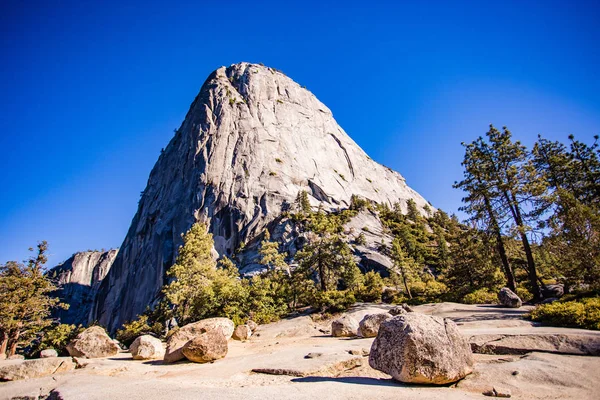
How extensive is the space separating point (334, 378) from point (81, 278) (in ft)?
398

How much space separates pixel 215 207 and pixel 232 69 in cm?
5351

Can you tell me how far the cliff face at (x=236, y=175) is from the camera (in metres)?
55.1

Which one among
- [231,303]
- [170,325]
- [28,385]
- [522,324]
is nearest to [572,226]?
[522,324]

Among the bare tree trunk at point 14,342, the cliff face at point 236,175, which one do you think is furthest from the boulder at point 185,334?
the cliff face at point 236,175

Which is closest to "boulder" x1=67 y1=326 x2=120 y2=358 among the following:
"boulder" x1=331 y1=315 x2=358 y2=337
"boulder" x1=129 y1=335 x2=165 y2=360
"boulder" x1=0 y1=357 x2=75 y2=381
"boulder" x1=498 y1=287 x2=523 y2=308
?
"boulder" x1=129 y1=335 x2=165 y2=360

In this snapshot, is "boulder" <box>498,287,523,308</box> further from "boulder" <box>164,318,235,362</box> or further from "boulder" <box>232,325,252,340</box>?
"boulder" <box>164,318,235,362</box>

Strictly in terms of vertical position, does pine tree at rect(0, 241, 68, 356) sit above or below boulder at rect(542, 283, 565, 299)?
above

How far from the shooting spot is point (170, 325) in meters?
21.7

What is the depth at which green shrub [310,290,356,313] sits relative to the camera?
23.5m

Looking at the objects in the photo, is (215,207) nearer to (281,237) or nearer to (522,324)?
(281,237)

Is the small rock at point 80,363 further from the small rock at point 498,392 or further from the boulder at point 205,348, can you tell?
the small rock at point 498,392

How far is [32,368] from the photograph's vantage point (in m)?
8.38

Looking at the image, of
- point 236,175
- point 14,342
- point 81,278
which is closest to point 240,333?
point 14,342

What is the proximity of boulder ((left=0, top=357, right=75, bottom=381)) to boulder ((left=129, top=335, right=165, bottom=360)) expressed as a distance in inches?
89.7
